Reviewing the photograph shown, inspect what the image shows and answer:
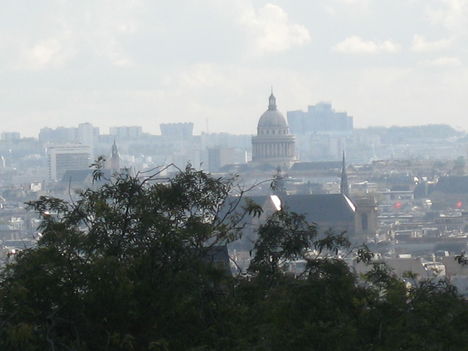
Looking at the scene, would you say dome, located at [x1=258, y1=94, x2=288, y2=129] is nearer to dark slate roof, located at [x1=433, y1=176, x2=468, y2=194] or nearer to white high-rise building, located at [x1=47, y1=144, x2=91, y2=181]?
white high-rise building, located at [x1=47, y1=144, x2=91, y2=181]

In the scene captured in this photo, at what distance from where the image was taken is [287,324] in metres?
15.1

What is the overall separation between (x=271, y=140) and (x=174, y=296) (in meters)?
153

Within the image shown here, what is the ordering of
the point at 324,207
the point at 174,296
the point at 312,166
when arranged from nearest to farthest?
the point at 174,296 < the point at 324,207 < the point at 312,166

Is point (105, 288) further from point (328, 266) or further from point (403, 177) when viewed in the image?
point (403, 177)

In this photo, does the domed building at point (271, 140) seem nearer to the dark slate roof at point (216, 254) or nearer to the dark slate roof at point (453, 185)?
the dark slate roof at point (453, 185)

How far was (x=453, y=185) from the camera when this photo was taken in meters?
144

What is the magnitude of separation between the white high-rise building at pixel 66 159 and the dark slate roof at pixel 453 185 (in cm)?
4562

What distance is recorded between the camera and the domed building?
167 metres

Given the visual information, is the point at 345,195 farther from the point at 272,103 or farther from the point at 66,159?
the point at 66,159

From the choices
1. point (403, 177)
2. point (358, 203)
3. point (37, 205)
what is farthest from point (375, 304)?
point (403, 177)

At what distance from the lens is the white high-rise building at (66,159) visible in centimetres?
18544

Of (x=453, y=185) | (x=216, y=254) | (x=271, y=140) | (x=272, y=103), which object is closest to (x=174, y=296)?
(x=216, y=254)

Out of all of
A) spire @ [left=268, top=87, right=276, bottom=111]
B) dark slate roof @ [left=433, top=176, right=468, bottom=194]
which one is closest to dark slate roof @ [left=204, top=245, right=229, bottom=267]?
dark slate roof @ [left=433, top=176, right=468, bottom=194]

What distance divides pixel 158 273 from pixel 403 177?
151 m
